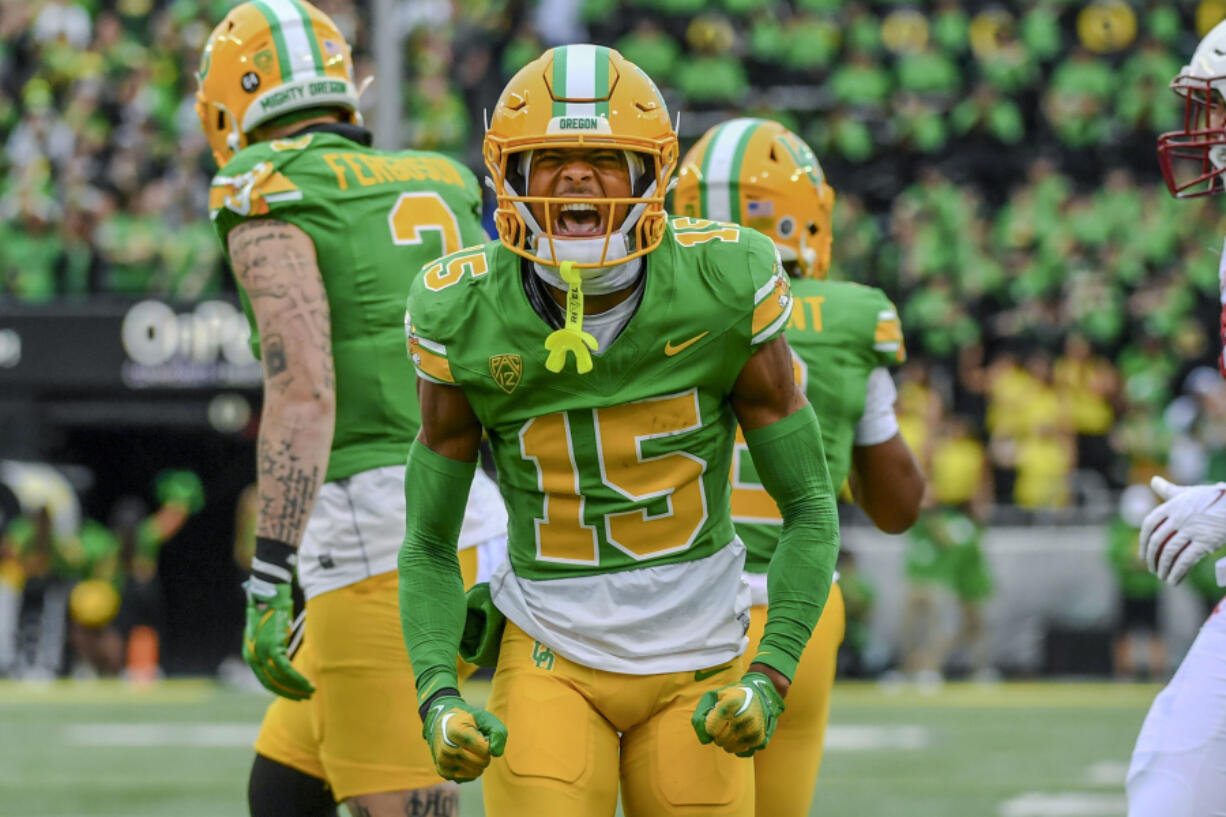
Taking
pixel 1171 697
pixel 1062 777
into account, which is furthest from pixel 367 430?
pixel 1062 777

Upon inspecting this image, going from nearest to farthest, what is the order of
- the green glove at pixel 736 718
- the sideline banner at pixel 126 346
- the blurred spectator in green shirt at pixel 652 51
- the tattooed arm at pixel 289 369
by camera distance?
1. the green glove at pixel 736 718
2. the tattooed arm at pixel 289 369
3. the sideline banner at pixel 126 346
4. the blurred spectator in green shirt at pixel 652 51

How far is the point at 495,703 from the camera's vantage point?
3240 mm

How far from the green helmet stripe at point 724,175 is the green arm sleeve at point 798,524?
3.88 ft

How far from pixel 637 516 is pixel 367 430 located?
107 cm

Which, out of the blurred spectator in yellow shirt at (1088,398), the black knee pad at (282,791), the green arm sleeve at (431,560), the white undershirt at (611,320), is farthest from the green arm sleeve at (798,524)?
the blurred spectator in yellow shirt at (1088,398)

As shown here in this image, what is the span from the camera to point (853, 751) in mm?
10008

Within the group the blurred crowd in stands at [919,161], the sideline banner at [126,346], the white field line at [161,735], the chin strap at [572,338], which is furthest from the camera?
the blurred crowd in stands at [919,161]

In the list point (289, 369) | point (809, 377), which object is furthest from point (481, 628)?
point (809, 377)

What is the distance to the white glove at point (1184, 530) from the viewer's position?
337 centimetres

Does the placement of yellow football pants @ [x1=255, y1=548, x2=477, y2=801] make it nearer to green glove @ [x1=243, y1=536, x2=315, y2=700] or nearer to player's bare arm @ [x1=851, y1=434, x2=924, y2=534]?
green glove @ [x1=243, y1=536, x2=315, y2=700]

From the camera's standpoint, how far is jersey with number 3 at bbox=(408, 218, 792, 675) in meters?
3.14

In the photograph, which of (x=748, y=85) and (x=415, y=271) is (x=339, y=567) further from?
(x=748, y=85)

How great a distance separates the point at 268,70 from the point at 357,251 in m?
0.49

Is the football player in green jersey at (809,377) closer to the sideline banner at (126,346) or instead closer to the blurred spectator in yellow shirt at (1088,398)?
the sideline banner at (126,346)
